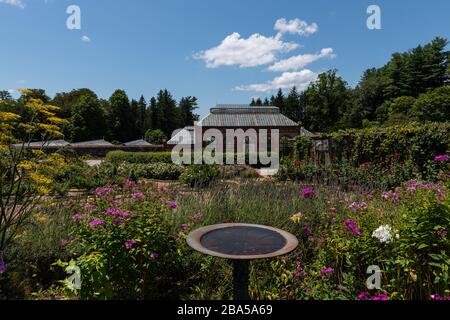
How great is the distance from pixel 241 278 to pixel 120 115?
4655 cm

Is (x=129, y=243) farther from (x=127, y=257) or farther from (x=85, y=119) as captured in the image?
(x=85, y=119)

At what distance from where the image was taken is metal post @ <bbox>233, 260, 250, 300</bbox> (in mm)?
2016

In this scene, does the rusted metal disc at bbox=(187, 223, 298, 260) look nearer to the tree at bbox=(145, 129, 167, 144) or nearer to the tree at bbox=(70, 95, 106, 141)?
the tree at bbox=(145, 129, 167, 144)

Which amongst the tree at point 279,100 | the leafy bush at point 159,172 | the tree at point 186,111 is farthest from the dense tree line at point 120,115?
the leafy bush at point 159,172

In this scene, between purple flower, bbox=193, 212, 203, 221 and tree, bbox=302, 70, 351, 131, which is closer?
purple flower, bbox=193, 212, 203, 221

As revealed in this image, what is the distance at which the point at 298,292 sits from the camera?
256cm

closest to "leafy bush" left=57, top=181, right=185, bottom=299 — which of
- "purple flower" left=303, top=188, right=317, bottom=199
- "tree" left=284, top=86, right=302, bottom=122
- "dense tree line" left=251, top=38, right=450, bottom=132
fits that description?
"purple flower" left=303, top=188, right=317, bottom=199

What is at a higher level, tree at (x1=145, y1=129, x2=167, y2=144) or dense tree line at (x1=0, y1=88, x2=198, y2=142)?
dense tree line at (x1=0, y1=88, x2=198, y2=142)

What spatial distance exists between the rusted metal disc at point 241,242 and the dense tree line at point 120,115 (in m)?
38.5

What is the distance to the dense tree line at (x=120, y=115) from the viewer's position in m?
40.2

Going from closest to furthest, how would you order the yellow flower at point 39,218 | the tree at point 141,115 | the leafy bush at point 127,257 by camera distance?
1. the leafy bush at point 127,257
2. the yellow flower at point 39,218
3. the tree at point 141,115

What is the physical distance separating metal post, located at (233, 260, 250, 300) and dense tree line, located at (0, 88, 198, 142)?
3904 centimetres

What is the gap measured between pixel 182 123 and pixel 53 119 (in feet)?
153

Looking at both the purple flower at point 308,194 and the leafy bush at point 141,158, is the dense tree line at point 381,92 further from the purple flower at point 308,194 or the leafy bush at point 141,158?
the purple flower at point 308,194
